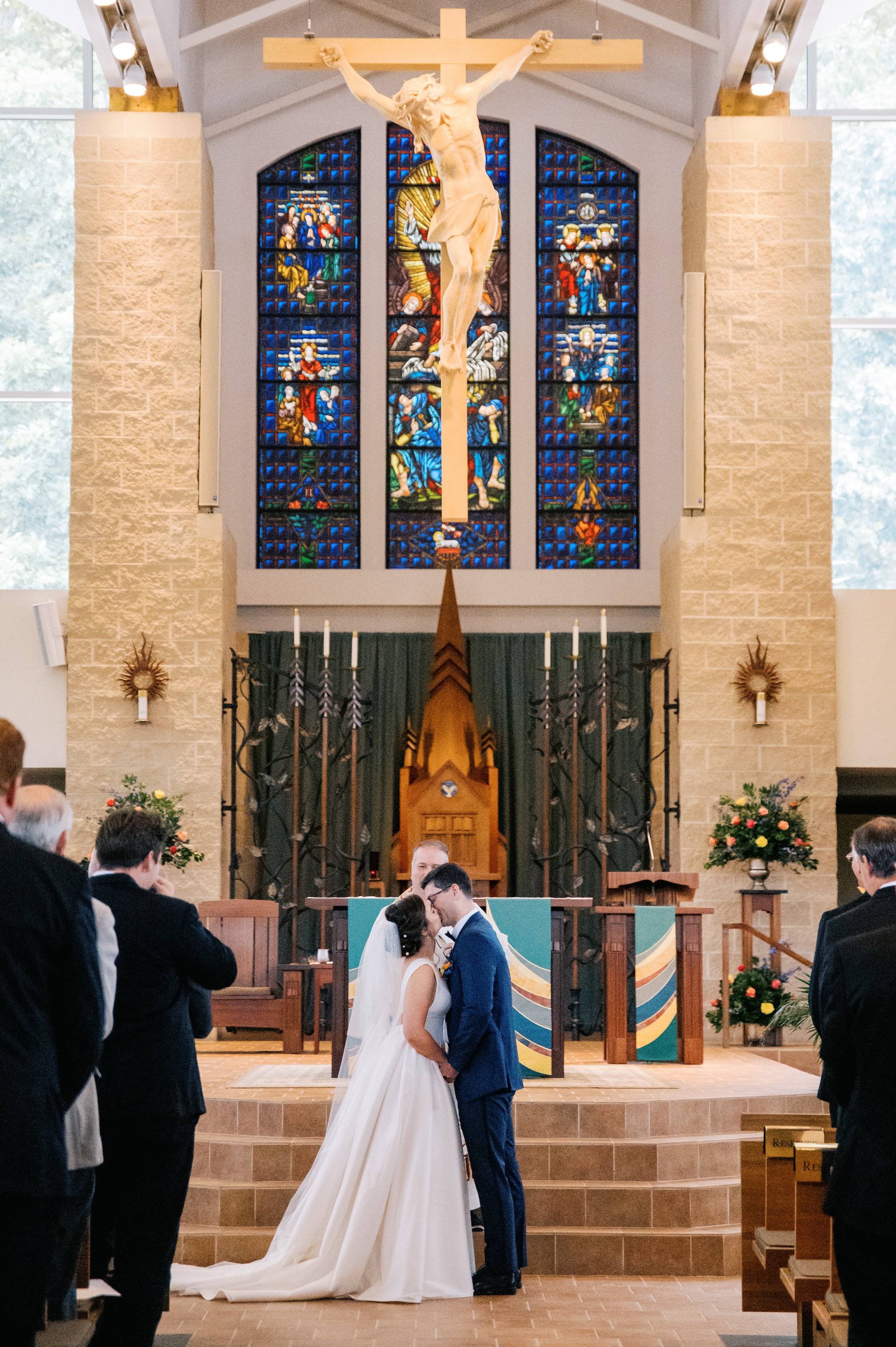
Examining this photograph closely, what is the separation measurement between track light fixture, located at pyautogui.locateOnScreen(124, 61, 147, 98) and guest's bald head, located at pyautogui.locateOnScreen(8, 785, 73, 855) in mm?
8089

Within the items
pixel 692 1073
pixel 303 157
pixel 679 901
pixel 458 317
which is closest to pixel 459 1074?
pixel 692 1073

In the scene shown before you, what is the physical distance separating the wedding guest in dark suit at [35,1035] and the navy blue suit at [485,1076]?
7.38ft

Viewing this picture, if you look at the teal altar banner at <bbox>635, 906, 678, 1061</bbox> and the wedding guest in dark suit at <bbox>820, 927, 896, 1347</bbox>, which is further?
the teal altar banner at <bbox>635, 906, 678, 1061</bbox>

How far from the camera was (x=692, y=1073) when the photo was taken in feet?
23.0

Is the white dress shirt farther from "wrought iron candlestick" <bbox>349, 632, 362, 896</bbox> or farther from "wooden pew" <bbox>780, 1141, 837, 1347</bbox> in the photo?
"wrought iron candlestick" <bbox>349, 632, 362, 896</bbox>

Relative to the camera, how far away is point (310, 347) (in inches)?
451

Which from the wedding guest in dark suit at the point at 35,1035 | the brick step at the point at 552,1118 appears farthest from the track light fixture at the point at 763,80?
the wedding guest in dark suit at the point at 35,1035

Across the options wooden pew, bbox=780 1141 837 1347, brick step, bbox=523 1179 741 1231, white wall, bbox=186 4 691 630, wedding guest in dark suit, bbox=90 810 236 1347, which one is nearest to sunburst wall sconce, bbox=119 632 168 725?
white wall, bbox=186 4 691 630

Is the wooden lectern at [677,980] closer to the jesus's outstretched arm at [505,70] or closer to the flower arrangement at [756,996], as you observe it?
the flower arrangement at [756,996]

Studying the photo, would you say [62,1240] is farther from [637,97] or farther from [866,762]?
[637,97]

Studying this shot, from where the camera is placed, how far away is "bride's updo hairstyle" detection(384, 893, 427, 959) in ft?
15.2

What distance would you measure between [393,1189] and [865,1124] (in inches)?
82.4

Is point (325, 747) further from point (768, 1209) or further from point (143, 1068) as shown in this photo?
point (143, 1068)

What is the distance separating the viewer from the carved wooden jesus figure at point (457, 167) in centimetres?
836
